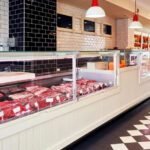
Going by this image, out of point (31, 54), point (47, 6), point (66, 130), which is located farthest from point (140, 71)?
point (31, 54)

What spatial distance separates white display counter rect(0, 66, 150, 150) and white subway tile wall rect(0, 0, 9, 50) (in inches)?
76.8

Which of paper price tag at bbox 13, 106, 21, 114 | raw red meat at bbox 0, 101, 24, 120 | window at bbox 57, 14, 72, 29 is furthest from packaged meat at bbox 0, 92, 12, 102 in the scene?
window at bbox 57, 14, 72, 29

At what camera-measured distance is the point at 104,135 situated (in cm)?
331

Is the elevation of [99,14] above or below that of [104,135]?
above

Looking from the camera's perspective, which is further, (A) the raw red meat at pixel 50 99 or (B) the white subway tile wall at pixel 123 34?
(B) the white subway tile wall at pixel 123 34

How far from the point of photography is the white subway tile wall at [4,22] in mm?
4104

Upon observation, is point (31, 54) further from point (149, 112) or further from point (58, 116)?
point (149, 112)

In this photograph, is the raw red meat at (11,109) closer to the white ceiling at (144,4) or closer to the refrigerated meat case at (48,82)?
the refrigerated meat case at (48,82)

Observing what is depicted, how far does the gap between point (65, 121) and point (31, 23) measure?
82.2 inches

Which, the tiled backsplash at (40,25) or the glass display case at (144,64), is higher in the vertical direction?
the tiled backsplash at (40,25)

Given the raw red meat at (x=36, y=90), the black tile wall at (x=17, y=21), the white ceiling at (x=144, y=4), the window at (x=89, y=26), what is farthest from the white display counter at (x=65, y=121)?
the white ceiling at (x=144, y=4)

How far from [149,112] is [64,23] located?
267 centimetres

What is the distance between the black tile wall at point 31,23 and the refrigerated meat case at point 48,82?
394 mm

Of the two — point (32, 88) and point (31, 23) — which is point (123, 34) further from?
point (32, 88)
